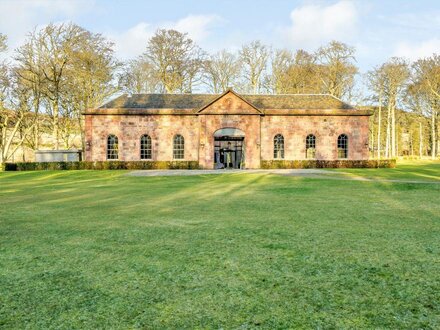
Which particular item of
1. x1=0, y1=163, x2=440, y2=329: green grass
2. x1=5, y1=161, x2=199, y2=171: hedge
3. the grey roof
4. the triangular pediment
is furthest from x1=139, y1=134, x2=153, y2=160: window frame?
x1=0, y1=163, x2=440, y2=329: green grass

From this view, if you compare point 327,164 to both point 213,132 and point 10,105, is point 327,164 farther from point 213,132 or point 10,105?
point 10,105

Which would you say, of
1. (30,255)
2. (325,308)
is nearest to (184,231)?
(30,255)

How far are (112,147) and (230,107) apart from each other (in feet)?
37.2

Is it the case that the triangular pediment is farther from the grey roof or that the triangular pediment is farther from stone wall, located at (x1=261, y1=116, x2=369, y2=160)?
stone wall, located at (x1=261, y1=116, x2=369, y2=160)

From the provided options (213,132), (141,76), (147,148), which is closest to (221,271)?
(213,132)

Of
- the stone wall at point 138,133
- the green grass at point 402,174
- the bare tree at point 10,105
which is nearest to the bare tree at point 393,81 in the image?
the green grass at point 402,174

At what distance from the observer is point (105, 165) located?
2973 cm

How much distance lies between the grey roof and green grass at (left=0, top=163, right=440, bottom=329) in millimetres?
27224

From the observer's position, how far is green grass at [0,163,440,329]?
2.70 metres

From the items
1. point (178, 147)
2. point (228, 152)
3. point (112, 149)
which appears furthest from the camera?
point (228, 152)

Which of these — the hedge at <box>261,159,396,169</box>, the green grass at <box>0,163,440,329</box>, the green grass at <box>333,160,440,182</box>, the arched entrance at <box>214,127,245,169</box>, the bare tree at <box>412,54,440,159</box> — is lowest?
the green grass at <box>333,160,440,182</box>

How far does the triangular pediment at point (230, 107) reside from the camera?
31.6m

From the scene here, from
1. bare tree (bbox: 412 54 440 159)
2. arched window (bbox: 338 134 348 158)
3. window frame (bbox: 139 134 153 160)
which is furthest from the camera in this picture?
bare tree (bbox: 412 54 440 159)

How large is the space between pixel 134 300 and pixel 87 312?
379 mm
